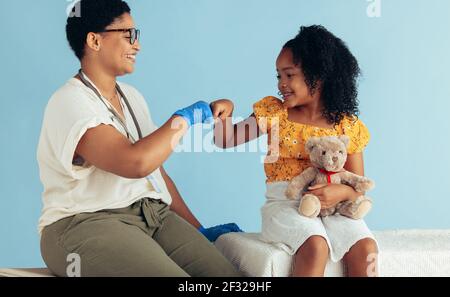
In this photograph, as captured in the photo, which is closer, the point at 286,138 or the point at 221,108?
the point at 221,108

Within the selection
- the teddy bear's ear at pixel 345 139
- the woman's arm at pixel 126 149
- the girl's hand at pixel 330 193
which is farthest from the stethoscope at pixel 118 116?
the teddy bear's ear at pixel 345 139

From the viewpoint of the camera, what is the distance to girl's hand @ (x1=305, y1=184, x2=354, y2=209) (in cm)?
214

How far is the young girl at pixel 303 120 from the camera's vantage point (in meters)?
2.16

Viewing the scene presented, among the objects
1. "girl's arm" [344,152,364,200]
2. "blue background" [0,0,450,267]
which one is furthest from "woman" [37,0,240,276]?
"blue background" [0,0,450,267]

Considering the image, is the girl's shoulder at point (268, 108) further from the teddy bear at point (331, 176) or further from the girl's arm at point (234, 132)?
the teddy bear at point (331, 176)

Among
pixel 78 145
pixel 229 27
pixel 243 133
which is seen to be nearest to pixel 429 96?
pixel 229 27

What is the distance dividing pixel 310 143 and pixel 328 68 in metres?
0.29

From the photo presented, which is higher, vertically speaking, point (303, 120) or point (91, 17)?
point (91, 17)

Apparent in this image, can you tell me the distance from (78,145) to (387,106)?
2.36 metres

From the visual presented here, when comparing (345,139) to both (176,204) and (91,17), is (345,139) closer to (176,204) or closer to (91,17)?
(176,204)

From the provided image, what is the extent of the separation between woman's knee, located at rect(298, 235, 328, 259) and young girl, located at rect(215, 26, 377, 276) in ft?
0.27

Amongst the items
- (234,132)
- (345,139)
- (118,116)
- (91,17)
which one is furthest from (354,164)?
(91,17)

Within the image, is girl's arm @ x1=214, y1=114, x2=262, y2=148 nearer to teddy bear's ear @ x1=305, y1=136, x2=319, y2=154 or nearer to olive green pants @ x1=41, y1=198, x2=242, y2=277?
teddy bear's ear @ x1=305, y1=136, x2=319, y2=154

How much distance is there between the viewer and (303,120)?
2.35 meters
